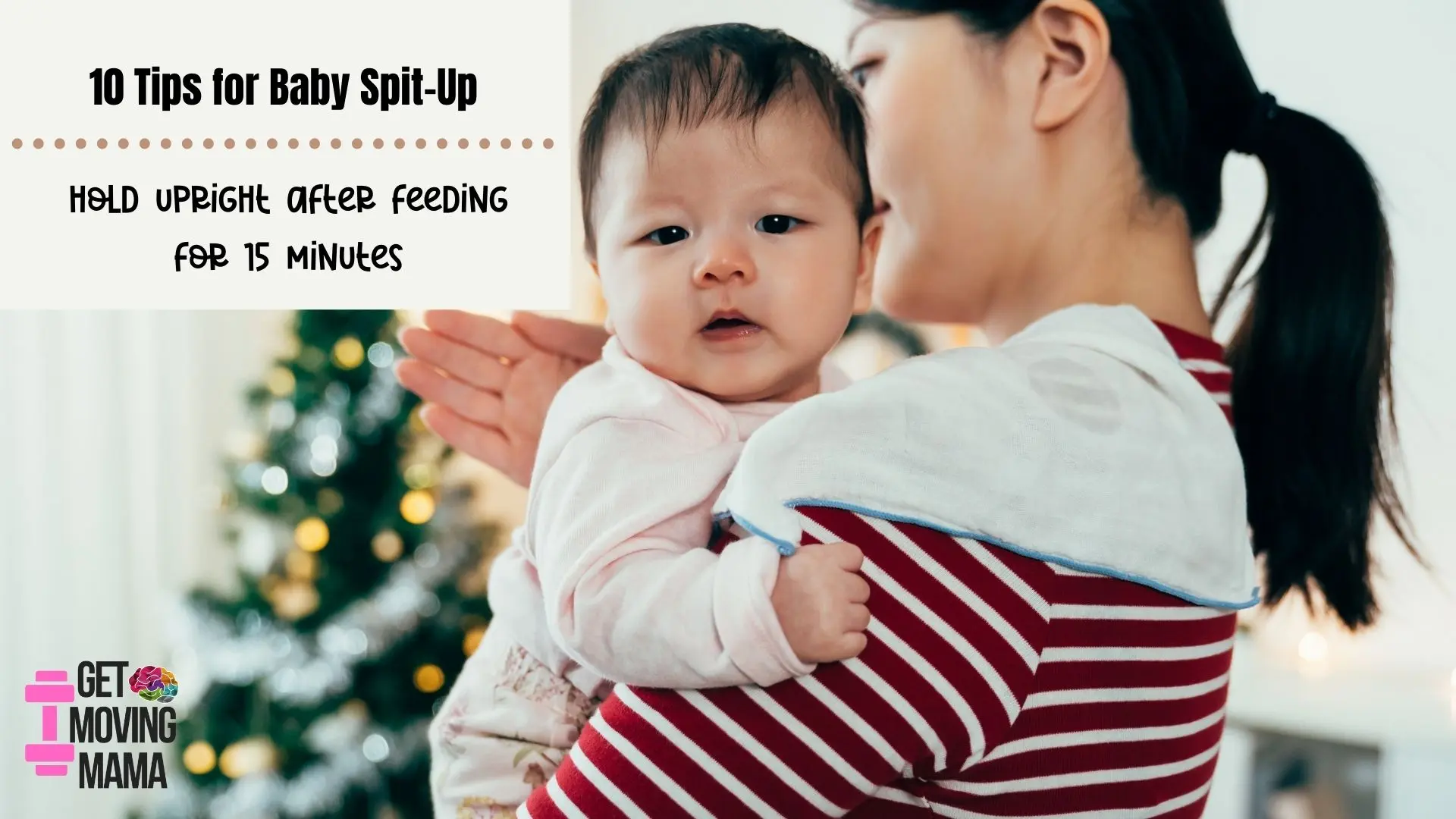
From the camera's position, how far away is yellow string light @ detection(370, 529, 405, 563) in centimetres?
296

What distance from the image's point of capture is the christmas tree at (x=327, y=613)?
2.84 metres

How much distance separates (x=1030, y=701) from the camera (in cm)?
71

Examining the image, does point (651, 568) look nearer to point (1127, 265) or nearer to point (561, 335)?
point (1127, 265)

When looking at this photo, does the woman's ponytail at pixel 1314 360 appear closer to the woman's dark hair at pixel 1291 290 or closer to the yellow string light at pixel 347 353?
the woman's dark hair at pixel 1291 290

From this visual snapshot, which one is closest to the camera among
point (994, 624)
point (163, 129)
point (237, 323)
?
point (994, 624)

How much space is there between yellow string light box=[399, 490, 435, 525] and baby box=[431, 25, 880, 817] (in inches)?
75.6

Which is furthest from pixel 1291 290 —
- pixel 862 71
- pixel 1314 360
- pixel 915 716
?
pixel 915 716

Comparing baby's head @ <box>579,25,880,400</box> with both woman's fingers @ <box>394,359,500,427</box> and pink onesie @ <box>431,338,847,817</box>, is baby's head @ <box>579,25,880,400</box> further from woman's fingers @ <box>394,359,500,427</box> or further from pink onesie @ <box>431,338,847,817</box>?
woman's fingers @ <box>394,359,500,427</box>

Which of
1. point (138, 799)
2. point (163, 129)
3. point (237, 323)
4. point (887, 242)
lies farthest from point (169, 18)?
point (887, 242)

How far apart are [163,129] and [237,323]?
74 centimetres

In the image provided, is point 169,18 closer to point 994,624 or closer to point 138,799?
point 138,799

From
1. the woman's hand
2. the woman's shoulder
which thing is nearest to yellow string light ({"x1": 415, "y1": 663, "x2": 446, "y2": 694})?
the woman's hand

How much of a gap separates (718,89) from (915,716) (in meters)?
0.51

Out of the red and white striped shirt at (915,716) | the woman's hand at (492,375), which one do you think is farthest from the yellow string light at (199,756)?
the red and white striped shirt at (915,716)
